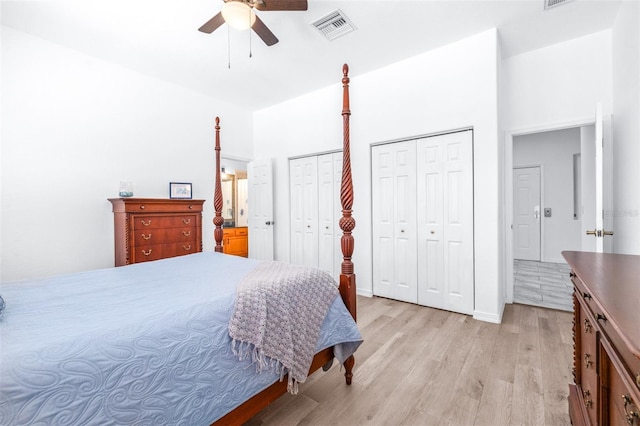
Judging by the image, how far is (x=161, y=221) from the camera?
3350 millimetres

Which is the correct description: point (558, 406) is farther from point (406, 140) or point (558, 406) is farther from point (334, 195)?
point (334, 195)

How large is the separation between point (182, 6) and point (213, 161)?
231cm

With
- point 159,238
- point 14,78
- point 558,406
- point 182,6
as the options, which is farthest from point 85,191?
point 558,406

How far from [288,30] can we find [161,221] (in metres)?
2.53

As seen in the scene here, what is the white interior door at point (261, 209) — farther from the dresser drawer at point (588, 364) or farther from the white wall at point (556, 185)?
the white wall at point (556, 185)

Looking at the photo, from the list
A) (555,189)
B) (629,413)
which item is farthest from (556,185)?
(629,413)

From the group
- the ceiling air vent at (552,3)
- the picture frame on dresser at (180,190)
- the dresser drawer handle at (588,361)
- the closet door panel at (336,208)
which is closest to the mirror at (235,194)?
the picture frame on dresser at (180,190)

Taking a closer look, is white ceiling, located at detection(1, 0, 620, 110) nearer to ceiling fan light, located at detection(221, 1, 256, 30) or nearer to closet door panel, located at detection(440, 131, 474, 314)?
ceiling fan light, located at detection(221, 1, 256, 30)

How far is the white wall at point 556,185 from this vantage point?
5.52m

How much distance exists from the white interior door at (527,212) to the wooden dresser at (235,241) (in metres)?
5.95

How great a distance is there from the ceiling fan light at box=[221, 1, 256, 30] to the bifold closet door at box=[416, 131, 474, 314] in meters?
2.23

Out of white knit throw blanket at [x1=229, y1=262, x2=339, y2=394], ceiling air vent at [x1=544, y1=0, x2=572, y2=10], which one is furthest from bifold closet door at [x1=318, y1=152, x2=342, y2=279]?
ceiling air vent at [x1=544, y1=0, x2=572, y2=10]

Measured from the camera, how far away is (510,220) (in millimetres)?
3447

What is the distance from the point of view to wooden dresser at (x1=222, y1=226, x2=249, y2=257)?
640 centimetres
